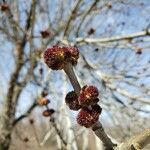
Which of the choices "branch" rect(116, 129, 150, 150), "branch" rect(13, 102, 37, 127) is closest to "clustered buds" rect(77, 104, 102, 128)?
"branch" rect(116, 129, 150, 150)

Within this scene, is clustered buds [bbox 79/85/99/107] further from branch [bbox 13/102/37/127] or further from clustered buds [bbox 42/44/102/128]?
branch [bbox 13/102/37/127]

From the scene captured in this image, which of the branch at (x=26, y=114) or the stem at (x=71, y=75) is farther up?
the branch at (x=26, y=114)

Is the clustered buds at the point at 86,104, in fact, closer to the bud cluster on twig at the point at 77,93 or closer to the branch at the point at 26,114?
the bud cluster on twig at the point at 77,93

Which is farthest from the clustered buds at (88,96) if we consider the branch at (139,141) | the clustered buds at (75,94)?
the branch at (139,141)

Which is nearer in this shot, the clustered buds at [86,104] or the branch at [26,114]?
the clustered buds at [86,104]

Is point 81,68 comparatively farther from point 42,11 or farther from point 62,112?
point 62,112

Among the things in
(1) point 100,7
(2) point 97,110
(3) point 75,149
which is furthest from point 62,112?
(2) point 97,110
